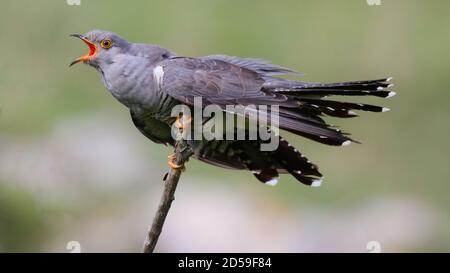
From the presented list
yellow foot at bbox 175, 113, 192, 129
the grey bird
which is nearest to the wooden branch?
yellow foot at bbox 175, 113, 192, 129

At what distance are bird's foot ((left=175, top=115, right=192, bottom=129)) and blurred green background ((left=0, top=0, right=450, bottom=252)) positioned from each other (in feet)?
5.86

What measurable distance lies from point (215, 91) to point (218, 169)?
2986 millimetres

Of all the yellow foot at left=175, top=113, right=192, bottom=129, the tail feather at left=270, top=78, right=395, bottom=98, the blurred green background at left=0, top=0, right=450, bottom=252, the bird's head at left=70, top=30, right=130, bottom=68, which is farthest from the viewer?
the blurred green background at left=0, top=0, right=450, bottom=252

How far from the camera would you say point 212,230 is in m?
6.00

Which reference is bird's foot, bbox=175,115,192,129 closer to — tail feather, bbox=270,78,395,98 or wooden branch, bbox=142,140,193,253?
wooden branch, bbox=142,140,193,253

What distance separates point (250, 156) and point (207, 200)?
2.36 meters

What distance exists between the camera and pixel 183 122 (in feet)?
12.9

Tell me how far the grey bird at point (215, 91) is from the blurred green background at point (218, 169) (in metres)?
1.72

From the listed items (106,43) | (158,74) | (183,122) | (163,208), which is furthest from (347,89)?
(106,43)

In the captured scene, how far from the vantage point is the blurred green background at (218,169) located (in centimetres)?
594

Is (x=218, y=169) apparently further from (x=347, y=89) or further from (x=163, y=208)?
(x=163, y=208)

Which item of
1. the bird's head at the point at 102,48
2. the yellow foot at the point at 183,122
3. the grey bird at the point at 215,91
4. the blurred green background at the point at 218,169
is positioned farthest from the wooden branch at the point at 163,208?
the blurred green background at the point at 218,169

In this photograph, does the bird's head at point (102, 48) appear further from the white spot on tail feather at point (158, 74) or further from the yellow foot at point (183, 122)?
the yellow foot at point (183, 122)

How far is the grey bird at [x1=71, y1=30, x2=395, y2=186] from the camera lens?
3838 mm
